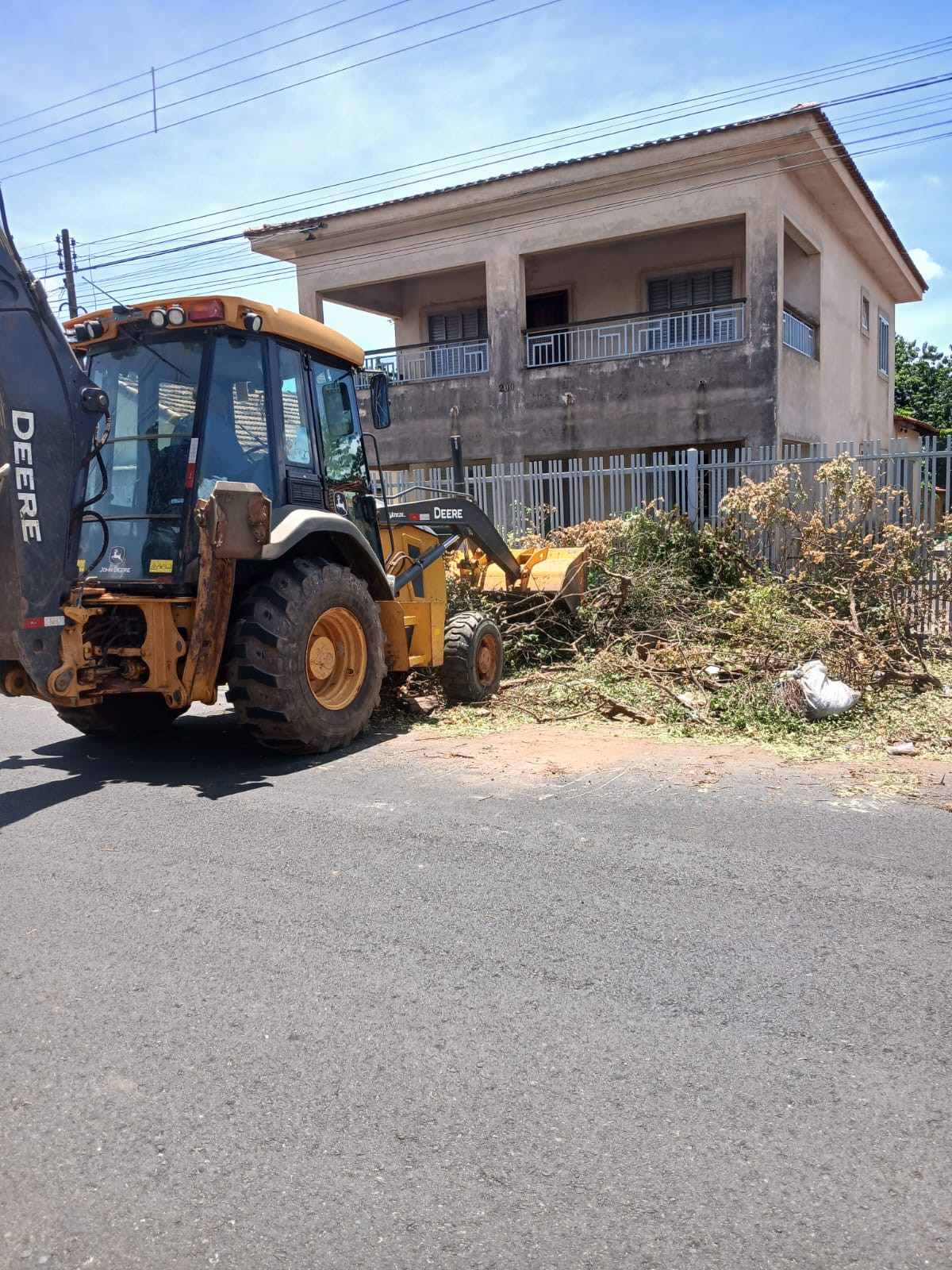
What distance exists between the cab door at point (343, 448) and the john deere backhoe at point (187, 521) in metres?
0.02

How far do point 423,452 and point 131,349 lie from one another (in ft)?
39.7

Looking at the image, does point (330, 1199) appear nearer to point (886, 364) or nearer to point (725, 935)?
point (725, 935)

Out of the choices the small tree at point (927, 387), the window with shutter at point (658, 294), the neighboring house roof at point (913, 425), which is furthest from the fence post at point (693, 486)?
the small tree at point (927, 387)

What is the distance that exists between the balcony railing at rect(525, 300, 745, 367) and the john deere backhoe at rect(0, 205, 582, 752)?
401 inches

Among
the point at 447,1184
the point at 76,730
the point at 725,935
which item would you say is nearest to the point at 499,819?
the point at 725,935

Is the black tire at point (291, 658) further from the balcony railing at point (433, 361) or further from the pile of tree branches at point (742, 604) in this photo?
the balcony railing at point (433, 361)

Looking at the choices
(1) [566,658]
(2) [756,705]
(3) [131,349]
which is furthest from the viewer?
(1) [566,658]

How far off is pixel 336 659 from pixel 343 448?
5.57ft

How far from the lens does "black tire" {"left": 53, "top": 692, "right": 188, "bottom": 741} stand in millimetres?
7250

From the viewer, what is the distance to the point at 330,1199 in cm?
239

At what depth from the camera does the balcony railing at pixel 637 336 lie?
16406 millimetres

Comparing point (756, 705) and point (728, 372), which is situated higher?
point (728, 372)

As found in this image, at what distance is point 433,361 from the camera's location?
19828 mm

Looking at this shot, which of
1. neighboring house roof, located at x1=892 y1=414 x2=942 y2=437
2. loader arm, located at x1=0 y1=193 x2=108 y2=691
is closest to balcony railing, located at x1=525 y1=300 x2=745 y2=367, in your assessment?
neighboring house roof, located at x1=892 y1=414 x2=942 y2=437
